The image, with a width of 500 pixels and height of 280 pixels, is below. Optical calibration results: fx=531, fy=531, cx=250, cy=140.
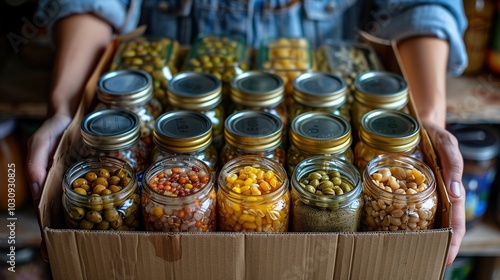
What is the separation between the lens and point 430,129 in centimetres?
97

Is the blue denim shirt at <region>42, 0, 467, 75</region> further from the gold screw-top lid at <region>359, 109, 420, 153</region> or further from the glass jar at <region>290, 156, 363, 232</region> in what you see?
the glass jar at <region>290, 156, 363, 232</region>

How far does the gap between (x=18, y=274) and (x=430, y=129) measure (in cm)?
126

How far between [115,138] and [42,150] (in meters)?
0.14

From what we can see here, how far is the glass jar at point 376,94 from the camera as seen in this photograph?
971 mm

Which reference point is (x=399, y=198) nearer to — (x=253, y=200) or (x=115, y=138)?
(x=253, y=200)

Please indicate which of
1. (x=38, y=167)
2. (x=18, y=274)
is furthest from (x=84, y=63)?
(x=18, y=274)

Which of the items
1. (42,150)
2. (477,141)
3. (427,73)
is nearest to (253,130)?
(42,150)

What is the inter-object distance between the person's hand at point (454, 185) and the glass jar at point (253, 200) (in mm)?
257

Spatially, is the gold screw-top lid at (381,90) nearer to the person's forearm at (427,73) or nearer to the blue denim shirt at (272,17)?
the person's forearm at (427,73)

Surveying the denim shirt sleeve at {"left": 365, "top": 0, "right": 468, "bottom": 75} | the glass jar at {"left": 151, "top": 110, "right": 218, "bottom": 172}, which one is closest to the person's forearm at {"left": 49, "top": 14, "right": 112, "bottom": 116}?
the glass jar at {"left": 151, "top": 110, "right": 218, "bottom": 172}

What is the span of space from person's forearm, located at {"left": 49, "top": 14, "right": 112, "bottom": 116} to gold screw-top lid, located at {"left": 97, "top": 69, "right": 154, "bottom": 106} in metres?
0.11

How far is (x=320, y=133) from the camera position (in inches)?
34.6

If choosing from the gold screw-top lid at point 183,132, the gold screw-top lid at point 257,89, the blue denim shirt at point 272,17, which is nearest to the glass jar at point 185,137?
the gold screw-top lid at point 183,132

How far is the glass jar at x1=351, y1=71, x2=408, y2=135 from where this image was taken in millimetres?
971
